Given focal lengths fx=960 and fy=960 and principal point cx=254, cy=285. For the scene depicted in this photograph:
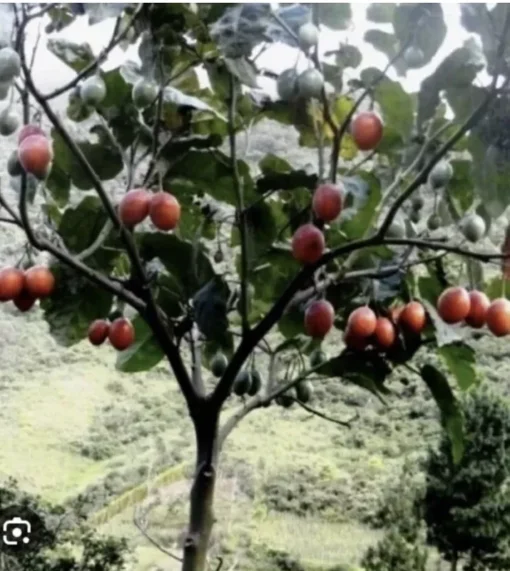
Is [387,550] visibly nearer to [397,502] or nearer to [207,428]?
[397,502]

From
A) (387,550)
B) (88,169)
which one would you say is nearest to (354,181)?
(88,169)

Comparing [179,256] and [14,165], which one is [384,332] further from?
[14,165]

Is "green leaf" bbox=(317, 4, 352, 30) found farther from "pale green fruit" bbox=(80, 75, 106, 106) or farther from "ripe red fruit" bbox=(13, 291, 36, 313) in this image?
"ripe red fruit" bbox=(13, 291, 36, 313)

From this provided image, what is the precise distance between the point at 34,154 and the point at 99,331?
0.26m

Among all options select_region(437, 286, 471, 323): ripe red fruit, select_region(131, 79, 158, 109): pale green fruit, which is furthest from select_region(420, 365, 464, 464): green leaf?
select_region(131, 79, 158, 109): pale green fruit

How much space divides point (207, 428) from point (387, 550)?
703 millimetres

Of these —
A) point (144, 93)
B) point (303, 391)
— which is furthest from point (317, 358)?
point (144, 93)

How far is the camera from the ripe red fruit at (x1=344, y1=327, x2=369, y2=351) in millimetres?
698

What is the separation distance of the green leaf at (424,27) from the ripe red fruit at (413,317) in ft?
0.66

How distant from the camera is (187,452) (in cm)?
148

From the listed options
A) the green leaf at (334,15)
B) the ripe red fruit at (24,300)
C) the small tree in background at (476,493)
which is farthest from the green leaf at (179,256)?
the small tree in background at (476,493)

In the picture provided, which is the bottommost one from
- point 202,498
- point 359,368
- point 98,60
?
point 202,498

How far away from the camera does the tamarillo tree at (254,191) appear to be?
0.54 metres

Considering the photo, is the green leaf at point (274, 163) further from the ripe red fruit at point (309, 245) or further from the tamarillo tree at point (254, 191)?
the ripe red fruit at point (309, 245)
